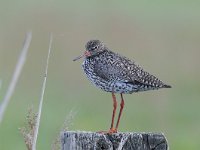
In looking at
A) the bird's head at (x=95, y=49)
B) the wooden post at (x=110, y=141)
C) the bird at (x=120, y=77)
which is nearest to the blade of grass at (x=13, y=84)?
the wooden post at (x=110, y=141)

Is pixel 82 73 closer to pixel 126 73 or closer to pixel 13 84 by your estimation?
pixel 126 73

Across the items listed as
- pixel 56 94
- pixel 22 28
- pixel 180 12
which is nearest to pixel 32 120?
pixel 56 94

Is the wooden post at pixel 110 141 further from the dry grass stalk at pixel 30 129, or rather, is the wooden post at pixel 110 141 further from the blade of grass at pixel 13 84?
the blade of grass at pixel 13 84

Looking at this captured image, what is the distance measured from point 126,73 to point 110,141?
1.94m

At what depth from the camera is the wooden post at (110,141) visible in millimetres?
5812

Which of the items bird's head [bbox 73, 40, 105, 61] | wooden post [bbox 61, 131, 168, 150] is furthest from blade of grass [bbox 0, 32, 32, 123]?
bird's head [bbox 73, 40, 105, 61]

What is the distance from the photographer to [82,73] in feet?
58.2

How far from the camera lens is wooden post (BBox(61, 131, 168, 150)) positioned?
19.1ft

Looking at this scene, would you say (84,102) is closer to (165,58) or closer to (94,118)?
(94,118)

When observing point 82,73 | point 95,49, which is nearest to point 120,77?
point 95,49

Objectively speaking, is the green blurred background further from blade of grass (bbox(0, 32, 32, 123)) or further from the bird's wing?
blade of grass (bbox(0, 32, 32, 123))

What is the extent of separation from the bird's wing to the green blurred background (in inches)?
216

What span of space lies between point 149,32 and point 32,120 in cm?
1548

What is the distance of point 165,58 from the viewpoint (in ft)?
63.5
